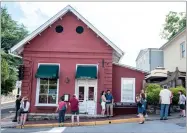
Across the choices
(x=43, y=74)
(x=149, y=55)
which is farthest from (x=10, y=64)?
(x=43, y=74)

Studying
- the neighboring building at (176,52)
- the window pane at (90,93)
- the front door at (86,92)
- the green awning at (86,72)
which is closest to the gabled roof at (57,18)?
the green awning at (86,72)

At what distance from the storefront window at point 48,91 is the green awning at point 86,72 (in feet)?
6.09

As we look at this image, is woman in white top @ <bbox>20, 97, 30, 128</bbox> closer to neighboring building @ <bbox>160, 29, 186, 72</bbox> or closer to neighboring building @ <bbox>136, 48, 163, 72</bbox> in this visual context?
neighboring building @ <bbox>160, 29, 186, 72</bbox>

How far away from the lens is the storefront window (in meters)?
19.3

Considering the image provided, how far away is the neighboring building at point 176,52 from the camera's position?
84.6ft

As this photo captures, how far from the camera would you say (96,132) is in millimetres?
12508

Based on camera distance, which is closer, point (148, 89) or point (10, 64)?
point (148, 89)

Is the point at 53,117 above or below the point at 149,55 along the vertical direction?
below

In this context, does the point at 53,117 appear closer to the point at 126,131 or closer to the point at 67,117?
the point at 67,117

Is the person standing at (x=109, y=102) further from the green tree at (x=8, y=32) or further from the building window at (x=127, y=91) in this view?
the green tree at (x=8, y=32)

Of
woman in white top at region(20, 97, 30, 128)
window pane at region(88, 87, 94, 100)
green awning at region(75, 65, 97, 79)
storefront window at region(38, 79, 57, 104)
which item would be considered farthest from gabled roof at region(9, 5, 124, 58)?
woman in white top at region(20, 97, 30, 128)

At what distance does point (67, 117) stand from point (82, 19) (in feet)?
22.3

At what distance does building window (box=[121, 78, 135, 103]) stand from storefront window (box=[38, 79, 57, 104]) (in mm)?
4920

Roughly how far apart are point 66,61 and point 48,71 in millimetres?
1473
